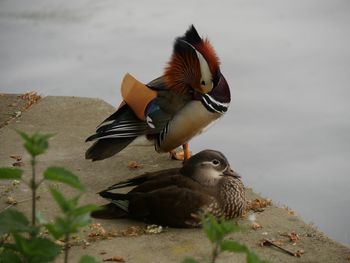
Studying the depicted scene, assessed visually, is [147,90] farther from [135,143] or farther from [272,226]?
[272,226]

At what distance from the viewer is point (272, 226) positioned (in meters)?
4.23

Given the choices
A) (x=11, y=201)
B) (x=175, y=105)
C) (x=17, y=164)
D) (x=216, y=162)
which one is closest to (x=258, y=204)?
(x=216, y=162)

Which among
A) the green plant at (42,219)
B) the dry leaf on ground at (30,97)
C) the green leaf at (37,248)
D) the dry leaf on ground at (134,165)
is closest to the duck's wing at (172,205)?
the dry leaf on ground at (134,165)

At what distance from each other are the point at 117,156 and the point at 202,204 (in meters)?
1.64

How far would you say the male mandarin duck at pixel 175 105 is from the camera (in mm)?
4820

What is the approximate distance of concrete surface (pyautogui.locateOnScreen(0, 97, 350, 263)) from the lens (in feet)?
12.4

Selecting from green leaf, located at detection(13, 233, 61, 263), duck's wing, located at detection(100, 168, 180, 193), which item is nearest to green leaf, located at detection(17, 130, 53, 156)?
green leaf, located at detection(13, 233, 61, 263)

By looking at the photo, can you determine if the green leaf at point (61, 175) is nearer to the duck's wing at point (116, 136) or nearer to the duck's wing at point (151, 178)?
the duck's wing at point (151, 178)

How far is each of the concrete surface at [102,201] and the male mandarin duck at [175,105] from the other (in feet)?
1.14

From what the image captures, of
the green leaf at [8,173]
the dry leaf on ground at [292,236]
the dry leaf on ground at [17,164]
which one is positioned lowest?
the dry leaf on ground at [292,236]

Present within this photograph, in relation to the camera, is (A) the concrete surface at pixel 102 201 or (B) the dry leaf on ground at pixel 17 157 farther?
(B) the dry leaf on ground at pixel 17 157

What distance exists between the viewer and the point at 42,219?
1.67 meters

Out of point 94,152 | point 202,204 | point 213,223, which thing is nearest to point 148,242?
point 202,204

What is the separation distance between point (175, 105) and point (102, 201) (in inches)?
33.4
